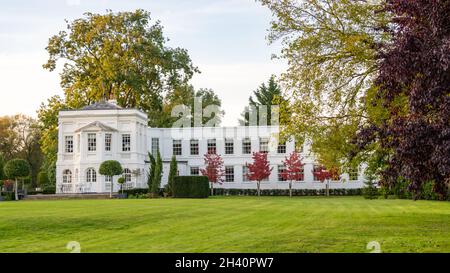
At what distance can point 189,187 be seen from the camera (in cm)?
4309

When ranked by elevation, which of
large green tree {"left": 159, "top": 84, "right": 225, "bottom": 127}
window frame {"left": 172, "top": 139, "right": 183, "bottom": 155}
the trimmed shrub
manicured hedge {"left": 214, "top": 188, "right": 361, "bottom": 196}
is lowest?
manicured hedge {"left": 214, "top": 188, "right": 361, "bottom": 196}

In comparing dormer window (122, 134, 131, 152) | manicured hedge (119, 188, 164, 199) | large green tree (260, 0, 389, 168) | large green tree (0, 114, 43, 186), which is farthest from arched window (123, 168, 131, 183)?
large green tree (260, 0, 389, 168)

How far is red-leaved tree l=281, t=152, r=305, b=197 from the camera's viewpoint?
51.4m

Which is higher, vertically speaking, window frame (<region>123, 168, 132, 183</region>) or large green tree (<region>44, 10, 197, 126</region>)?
large green tree (<region>44, 10, 197, 126</region>)

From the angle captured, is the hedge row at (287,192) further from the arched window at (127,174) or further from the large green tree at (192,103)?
the large green tree at (192,103)

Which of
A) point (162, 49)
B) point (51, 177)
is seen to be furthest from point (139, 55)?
point (51, 177)

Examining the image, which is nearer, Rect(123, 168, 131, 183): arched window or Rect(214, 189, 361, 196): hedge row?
Rect(123, 168, 131, 183): arched window

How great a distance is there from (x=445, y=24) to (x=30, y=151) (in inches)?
2446

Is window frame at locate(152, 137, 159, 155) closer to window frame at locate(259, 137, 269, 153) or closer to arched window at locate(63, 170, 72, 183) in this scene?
arched window at locate(63, 170, 72, 183)

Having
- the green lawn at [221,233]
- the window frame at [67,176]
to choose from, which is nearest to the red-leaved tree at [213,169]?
the window frame at [67,176]

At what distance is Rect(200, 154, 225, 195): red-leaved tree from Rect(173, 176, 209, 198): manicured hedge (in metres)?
7.93

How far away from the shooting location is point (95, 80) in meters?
53.4

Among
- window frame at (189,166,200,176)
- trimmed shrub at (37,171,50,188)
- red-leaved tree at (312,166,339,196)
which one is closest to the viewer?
red-leaved tree at (312,166,339,196)

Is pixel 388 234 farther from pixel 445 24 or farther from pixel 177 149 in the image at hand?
pixel 177 149
